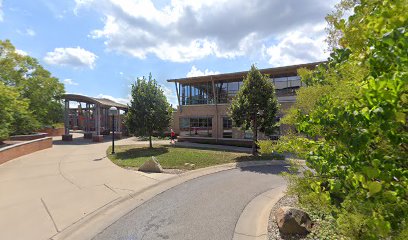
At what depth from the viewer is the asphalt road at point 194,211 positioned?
20.4ft

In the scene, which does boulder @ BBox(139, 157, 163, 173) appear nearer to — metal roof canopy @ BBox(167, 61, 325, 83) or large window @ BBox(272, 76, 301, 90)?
metal roof canopy @ BBox(167, 61, 325, 83)

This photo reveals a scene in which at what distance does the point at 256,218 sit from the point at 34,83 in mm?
30492

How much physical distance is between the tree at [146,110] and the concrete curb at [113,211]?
8.86m

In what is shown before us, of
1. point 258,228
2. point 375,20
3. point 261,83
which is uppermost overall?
point 261,83

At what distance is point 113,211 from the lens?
25.0 ft

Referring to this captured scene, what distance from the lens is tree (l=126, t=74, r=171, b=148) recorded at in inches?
784

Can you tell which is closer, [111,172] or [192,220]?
[192,220]

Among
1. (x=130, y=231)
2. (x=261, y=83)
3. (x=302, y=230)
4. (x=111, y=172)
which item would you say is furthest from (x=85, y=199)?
(x=261, y=83)

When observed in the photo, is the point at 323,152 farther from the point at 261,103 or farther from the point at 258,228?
the point at 261,103

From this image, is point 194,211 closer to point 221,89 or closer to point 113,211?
point 113,211

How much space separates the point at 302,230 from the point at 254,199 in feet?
9.49

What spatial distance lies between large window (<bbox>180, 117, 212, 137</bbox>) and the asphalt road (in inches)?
582

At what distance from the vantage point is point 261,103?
16766mm

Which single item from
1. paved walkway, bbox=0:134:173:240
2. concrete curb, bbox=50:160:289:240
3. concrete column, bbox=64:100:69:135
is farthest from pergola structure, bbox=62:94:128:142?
concrete curb, bbox=50:160:289:240
